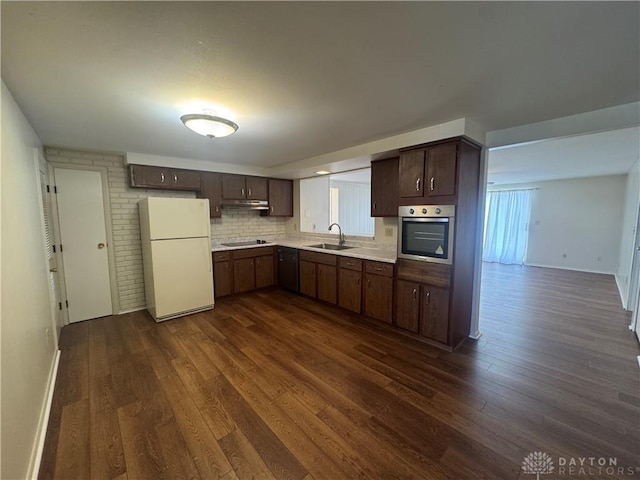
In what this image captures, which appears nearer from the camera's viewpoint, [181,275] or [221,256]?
[181,275]

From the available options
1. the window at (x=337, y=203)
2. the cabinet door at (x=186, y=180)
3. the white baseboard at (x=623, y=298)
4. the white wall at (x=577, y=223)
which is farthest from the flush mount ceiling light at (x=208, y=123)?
the white wall at (x=577, y=223)

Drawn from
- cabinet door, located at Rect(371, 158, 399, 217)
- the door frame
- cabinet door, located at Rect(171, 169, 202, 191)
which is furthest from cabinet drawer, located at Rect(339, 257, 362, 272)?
the door frame

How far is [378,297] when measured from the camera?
10.8ft

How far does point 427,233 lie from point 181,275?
130 inches

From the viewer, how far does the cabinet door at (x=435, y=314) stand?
2.71 metres

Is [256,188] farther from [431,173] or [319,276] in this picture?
[431,173]

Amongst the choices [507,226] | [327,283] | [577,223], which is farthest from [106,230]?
[577,223]

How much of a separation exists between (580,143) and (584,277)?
4.03 meters

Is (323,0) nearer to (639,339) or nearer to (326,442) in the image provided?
(326,442)

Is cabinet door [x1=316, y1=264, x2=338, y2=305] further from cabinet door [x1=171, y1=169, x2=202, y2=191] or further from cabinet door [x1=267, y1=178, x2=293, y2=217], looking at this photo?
cabinet door [x1=171, y1=169, x2=202, y2=191]

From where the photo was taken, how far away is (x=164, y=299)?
3520 millimetres

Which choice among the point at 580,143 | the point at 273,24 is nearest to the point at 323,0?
the point at 273,24

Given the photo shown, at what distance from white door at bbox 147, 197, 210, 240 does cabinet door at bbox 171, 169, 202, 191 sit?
57 cm

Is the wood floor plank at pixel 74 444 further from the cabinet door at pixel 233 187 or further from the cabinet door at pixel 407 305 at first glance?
the cabinet door at pixel 233 187
